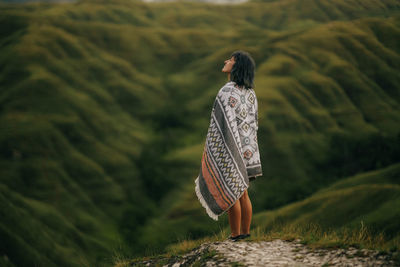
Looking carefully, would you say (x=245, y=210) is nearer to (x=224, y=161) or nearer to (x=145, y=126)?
(x=224, y=161)

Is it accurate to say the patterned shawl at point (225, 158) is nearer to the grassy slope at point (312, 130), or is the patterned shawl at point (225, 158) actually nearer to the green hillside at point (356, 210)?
the green hillside at point (356, 210)

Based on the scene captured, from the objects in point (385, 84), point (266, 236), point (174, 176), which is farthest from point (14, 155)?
point (266, 236)

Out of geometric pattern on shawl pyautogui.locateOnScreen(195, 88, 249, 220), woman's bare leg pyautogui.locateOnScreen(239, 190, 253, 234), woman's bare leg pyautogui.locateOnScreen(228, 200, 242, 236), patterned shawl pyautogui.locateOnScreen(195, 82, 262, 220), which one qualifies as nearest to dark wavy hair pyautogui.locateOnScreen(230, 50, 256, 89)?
patterned shawl pyautogui.locateOnScreen(195, 82, 262, 220)

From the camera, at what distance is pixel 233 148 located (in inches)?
354

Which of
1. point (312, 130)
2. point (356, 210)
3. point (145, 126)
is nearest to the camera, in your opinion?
point (356, 210)

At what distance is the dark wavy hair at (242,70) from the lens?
8.95m

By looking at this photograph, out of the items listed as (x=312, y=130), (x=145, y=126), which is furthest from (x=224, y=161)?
(x=145, y=126)

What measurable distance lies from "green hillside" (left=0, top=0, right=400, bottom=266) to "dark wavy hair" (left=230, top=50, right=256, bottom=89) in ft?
107

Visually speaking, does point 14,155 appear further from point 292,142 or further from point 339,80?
point 339,80

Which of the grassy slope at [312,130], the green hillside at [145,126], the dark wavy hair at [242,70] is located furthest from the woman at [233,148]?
the grassy slope at [312,130]

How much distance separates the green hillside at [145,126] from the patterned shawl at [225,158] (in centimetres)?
3299

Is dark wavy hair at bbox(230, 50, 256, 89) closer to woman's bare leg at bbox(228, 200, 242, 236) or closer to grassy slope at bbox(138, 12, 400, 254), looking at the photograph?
woman's bare leg at bbox(228, 200, 242, 236)

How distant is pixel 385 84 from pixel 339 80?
23.3m

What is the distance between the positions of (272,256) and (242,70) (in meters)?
3.72
